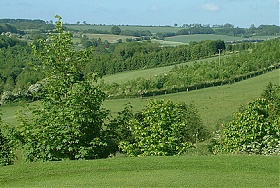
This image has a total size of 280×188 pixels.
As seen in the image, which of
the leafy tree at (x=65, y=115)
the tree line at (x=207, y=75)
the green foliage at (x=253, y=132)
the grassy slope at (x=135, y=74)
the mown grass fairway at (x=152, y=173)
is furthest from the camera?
the grassy slope at (x=135, y=74)

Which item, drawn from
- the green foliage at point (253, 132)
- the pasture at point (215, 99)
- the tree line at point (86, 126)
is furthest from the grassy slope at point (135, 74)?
the green foliage at point (253, 132)

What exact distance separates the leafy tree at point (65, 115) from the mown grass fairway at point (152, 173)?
1.87m

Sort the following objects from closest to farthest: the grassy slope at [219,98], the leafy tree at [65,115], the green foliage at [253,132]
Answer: the leafy tree at [65,115], the green foliage at [253,132], the grassy slope at [219,98]

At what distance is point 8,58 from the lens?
98438 mm

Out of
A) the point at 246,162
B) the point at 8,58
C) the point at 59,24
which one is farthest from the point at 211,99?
the point at 8,58

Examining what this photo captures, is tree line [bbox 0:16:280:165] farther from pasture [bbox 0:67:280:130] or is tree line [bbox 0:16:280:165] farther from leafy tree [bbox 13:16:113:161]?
pasture [bbox 0:67:280:130]

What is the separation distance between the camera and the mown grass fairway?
9.41 meters

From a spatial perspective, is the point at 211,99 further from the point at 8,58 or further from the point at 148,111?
the point at 8,58

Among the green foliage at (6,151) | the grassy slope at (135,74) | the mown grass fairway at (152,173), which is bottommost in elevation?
the grassy slope at (135,74)

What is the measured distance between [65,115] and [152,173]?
4060mm

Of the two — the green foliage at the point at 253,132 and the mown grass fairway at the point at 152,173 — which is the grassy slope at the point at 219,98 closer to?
the green foliage at the point at 253,132

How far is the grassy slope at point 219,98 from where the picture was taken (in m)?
47.2

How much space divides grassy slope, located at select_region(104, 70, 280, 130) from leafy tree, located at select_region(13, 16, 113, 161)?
88.0 ft

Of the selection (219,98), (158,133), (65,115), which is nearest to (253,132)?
(158,133)
